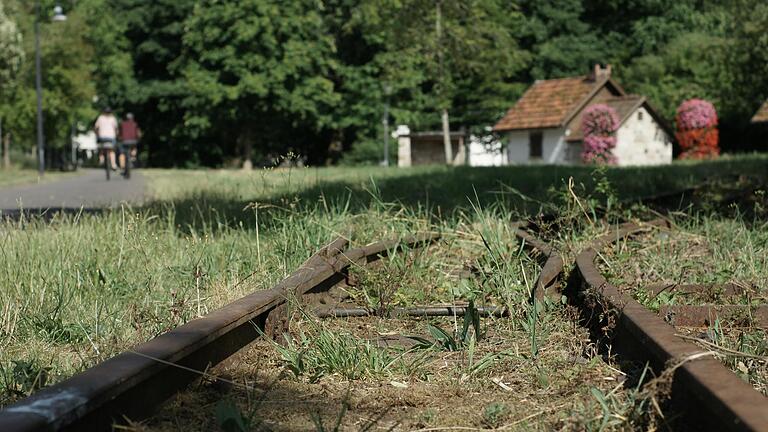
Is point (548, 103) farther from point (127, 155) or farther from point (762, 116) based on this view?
point (127, 155)

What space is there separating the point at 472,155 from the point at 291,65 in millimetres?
19380

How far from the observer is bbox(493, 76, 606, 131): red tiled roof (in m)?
51.3

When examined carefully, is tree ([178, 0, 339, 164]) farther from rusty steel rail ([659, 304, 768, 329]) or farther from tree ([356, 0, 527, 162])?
rusty steel rail ([659, 304, 768, 329])

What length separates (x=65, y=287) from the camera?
5.02 meters

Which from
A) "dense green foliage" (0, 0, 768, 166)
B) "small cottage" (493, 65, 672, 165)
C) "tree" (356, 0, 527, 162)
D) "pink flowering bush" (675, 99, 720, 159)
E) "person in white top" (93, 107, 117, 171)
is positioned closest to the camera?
"person in white top" (93, 107, 117, 171)

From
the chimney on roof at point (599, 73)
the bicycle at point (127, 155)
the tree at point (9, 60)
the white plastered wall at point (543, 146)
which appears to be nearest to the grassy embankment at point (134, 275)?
the bicycle at point (127, 155)

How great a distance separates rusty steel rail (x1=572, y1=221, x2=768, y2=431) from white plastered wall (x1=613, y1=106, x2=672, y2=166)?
48418 millimetres

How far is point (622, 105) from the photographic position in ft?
167

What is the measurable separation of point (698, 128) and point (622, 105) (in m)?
4.23

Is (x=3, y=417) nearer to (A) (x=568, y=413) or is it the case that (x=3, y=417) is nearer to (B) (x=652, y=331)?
(A) (x=568, y=413)

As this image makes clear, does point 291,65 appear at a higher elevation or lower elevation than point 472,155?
higher

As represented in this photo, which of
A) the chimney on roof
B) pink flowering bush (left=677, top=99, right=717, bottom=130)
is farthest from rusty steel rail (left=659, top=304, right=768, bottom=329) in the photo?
the chimney on roof

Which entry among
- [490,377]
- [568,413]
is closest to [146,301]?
[490,377]

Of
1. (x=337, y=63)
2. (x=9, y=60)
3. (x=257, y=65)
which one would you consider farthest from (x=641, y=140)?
(x=9, y=60)
